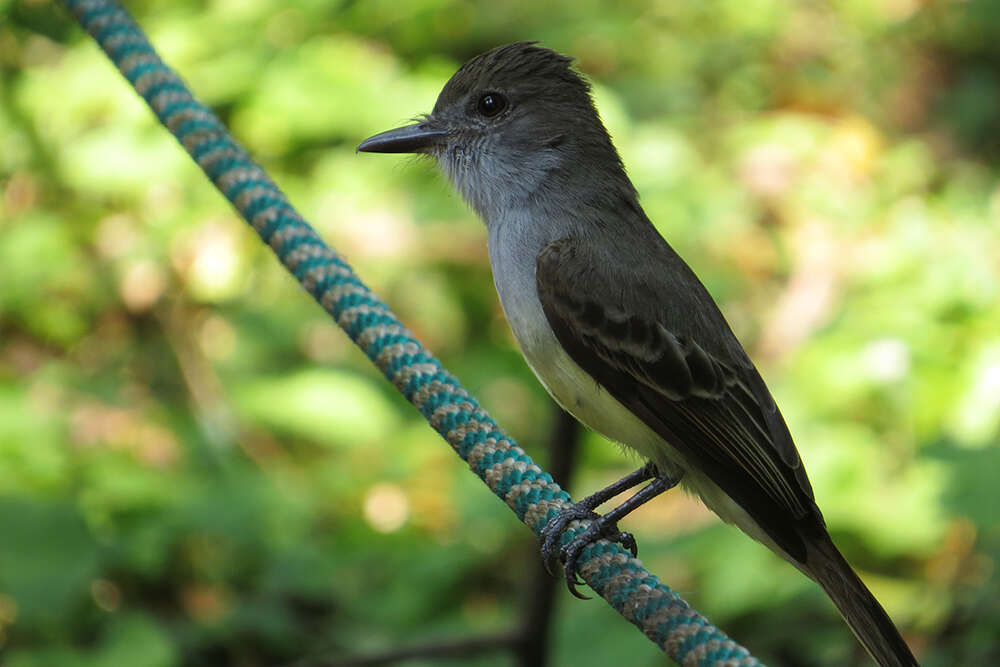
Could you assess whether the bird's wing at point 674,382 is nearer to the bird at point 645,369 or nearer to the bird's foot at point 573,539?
the bird at point 645,369

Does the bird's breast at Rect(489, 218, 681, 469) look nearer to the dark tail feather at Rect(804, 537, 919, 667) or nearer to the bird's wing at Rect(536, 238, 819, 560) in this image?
the bird's wing at Rect(536, 238, 819, 560)

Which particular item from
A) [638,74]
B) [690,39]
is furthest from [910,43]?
[638,74]

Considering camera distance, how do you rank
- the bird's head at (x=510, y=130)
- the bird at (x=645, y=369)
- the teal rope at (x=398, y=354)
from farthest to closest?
the bird's head at (x=510, y=130)
the bird at (x=645, y=369)
the teal rope at (x=398, y=354)

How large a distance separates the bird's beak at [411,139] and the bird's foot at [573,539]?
1.15m

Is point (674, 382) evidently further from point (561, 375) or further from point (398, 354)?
point (398, 354)

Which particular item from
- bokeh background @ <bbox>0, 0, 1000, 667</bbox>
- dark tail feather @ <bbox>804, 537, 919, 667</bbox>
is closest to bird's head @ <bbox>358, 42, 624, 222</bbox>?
bokeh background @ <bbox>0, 0, 1000, 667</bbox>

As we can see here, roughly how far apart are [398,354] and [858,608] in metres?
1.10

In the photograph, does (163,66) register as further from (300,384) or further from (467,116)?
(300,384)

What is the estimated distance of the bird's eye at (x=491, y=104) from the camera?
3346 mm

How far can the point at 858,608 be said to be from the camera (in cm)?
265

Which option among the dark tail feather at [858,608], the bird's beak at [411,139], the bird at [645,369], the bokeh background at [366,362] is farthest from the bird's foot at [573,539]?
the bird's beak at [411,139]

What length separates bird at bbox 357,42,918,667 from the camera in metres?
2.79

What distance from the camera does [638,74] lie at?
7.18 metres

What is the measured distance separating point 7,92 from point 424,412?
3821 millimetres
